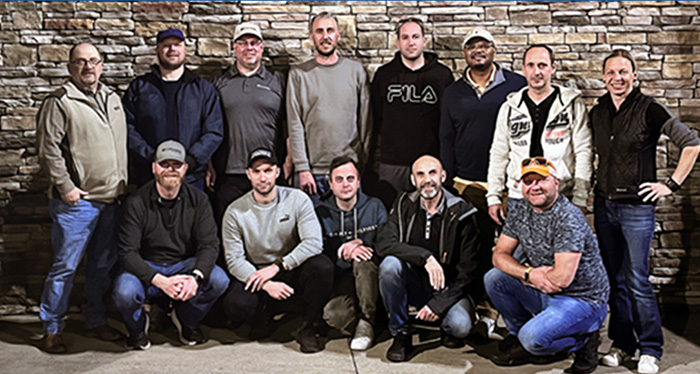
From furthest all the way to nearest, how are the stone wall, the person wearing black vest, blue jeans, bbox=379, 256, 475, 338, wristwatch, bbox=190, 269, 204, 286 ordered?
the stone wall < wristwatch, bbox=190, 269, 204, 286 < blue jeans, bbox=379, 256, 475, 338 < the person wearing black vest

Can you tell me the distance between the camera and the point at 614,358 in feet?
12.0

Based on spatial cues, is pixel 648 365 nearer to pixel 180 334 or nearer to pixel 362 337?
pixel 362 337

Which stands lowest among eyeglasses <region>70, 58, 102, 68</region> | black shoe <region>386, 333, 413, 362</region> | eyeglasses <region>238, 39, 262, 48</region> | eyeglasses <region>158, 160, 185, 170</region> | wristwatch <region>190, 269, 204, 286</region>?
black shoe <region>386, 333, 413, 362</region>

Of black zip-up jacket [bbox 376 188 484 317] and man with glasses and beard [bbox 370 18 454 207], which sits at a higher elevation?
man with glasses and beard [bbox 370 18 454 207]

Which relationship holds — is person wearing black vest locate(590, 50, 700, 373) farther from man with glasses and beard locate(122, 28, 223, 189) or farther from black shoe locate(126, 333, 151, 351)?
black shoe locate(126, 333, 151, 351)

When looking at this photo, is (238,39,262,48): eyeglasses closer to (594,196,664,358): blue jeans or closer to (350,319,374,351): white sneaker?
(350,319,374,351): white sneaker

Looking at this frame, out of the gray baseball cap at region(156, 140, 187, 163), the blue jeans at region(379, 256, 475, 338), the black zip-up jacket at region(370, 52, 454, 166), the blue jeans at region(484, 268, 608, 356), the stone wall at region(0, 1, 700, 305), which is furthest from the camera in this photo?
the stone wall at region(0, 1, 700, 305)

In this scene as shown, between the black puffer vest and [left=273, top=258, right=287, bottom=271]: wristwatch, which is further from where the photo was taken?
[left=273, top=258, right=287, bottom=271]: wristwatch

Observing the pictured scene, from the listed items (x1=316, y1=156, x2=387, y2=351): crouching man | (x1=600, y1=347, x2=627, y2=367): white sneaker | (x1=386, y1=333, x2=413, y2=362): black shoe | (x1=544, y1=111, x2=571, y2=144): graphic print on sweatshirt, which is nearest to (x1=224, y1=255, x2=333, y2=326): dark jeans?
(x1=316, y1=156, x2=387, y2=351): crouching man

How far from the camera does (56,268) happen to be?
403 cm

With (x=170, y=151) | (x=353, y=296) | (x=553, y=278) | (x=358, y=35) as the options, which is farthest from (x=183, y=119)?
(x=553, y=278)

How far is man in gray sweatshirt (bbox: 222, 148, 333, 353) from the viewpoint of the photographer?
3.93m

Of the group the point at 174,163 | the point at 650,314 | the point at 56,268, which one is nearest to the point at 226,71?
the point at 174,163

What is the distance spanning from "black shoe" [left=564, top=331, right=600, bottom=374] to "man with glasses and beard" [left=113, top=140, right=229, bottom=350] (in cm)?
190
